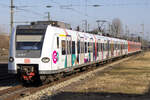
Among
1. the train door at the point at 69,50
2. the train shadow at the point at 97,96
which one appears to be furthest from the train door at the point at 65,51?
the train shadow at the point at 97,96

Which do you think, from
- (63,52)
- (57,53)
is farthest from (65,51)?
(57,53)

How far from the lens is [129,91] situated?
35.3ft

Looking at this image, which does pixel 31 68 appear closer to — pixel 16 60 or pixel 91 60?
pixel 16 60

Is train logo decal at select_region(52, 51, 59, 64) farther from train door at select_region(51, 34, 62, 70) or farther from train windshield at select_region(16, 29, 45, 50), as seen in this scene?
train windshield at select_region(16, 29, 45, 50)

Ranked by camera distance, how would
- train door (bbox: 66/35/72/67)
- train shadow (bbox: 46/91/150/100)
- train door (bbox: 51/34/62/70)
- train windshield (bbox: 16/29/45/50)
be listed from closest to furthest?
→ 1. train shadow (bbox: 46/91/150/100)
2. train windshield (bbox: 16/29/45/50)
3. train door (bbox: 51/34/62/70)
4. train door (bbox: 66/35/72/67)

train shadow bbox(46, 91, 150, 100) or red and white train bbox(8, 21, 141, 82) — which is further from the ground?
red and white train bbox(8, 21, 141, 82)

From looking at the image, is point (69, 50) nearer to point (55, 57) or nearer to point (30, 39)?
point (55, 57)

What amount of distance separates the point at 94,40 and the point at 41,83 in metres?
8.86

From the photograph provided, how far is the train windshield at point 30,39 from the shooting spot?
1267cm

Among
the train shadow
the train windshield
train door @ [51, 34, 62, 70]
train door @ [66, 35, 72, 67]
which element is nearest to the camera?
the train shadow

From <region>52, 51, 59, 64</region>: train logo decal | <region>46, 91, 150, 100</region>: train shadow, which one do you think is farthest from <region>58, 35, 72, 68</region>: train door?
<region>46, 91, 150, 100</region>: train shadow

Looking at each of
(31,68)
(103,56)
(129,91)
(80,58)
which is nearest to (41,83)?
(31,68)

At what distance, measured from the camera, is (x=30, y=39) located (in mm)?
12820

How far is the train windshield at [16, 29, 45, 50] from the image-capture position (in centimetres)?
1267
